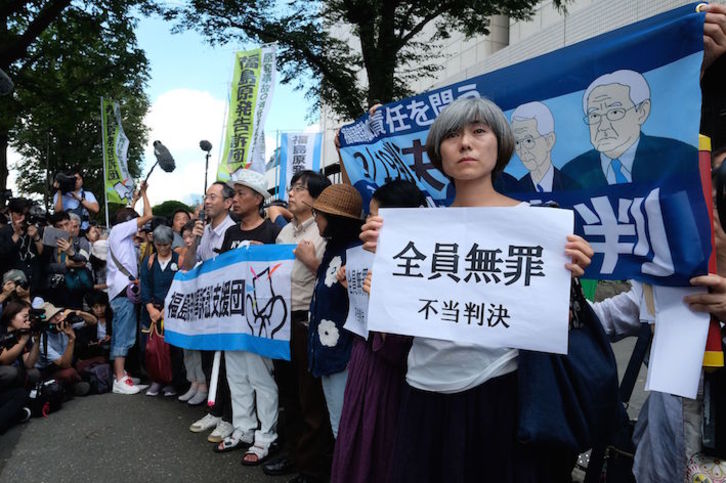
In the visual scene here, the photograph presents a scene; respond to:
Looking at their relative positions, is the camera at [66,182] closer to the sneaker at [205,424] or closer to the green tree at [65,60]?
the green tree at [65,60]

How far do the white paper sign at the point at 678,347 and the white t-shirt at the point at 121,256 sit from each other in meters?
5.59

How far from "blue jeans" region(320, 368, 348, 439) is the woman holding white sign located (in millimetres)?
1329

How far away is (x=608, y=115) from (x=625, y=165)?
0.67 feet

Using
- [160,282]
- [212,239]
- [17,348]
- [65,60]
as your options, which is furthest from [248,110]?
[65,60]

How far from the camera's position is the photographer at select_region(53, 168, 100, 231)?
8.59 meters

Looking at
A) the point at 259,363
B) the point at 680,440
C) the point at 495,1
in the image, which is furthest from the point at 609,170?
the point at 495,1

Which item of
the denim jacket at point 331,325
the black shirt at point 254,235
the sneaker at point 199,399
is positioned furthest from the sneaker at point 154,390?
the denim jacket at point 331,325

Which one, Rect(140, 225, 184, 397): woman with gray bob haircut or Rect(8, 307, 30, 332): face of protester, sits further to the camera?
Rect(140, 225, 184, 397): woman with gray bob haircut

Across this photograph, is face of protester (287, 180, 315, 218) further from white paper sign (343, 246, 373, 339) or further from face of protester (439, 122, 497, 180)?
face of protester (439, 122, 497, 180)

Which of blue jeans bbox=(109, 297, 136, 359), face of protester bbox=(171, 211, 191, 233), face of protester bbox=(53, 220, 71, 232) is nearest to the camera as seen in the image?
blue jeans bbox=(109, 297, 136, 359)

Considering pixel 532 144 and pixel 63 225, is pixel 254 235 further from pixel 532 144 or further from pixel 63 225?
pixel 63 225

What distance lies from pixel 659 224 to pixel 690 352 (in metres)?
0.41

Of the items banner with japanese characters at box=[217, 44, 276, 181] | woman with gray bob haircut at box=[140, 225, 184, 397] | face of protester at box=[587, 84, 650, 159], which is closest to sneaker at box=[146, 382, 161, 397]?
woman with gray bob haircut at box=[140, 225, 184, 397]

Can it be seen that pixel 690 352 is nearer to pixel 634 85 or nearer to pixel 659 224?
pixel 659 224
